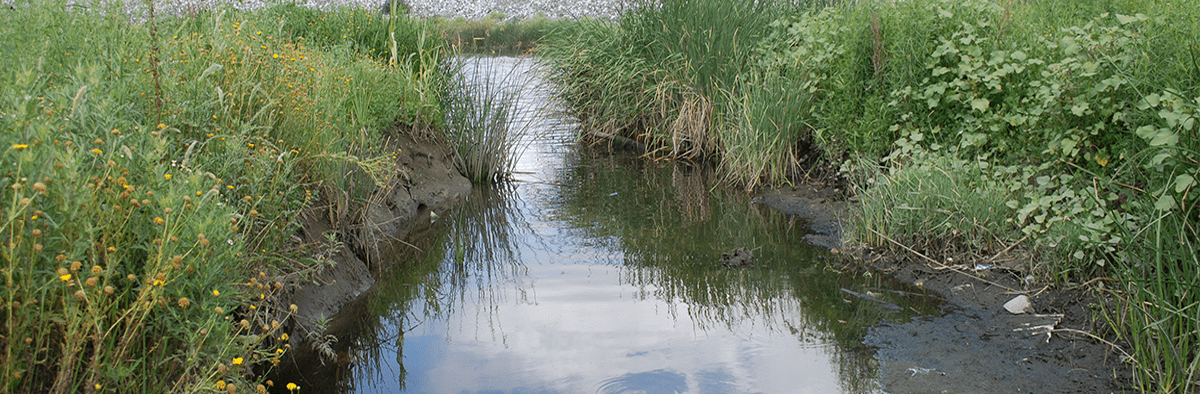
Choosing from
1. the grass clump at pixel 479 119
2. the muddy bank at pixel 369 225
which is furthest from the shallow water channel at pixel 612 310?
the grass clump at pixel 479 119

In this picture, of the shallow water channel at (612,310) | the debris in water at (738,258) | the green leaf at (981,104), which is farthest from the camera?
the debris in water at (738,258)

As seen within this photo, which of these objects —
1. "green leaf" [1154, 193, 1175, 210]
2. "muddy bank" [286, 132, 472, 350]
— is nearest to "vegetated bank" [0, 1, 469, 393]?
"muddy bank" [286, 132, 472, 350]

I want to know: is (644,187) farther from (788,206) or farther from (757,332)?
(757,332)

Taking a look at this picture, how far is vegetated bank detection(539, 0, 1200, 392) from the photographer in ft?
10.8

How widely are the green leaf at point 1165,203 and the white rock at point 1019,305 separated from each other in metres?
1.34

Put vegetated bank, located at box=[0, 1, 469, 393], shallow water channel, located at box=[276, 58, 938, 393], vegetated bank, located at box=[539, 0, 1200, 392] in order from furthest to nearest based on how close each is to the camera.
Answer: shallow water channel, located at box=[276, 58, 938, 393]
vegetated bank, located at box=[539, 0, 1200, 392]
vegetated bank, located at box=[0, 1, 469, 393]

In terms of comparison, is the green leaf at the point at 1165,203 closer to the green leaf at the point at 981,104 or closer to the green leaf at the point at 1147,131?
the green leaf at the point at 1147,131

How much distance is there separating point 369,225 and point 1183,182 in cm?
435

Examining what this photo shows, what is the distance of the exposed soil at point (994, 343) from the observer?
3.60 metres

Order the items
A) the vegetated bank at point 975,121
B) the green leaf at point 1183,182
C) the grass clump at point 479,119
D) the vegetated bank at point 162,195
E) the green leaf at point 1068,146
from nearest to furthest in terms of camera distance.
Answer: the vegetated bank at point 162,195, the green leaf at point 1183,182, the vegetated bank at point 975,121, the green leaf at point 1068,146, the grass clump at point 479,119

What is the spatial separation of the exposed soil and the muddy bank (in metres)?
2.76

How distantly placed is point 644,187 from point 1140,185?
15.3ft

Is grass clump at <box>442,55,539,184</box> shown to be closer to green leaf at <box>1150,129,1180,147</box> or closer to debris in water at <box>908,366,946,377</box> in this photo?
debris in water at <box>908,366,946,377</box>

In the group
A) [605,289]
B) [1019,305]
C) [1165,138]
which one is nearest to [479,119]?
[605,289]
